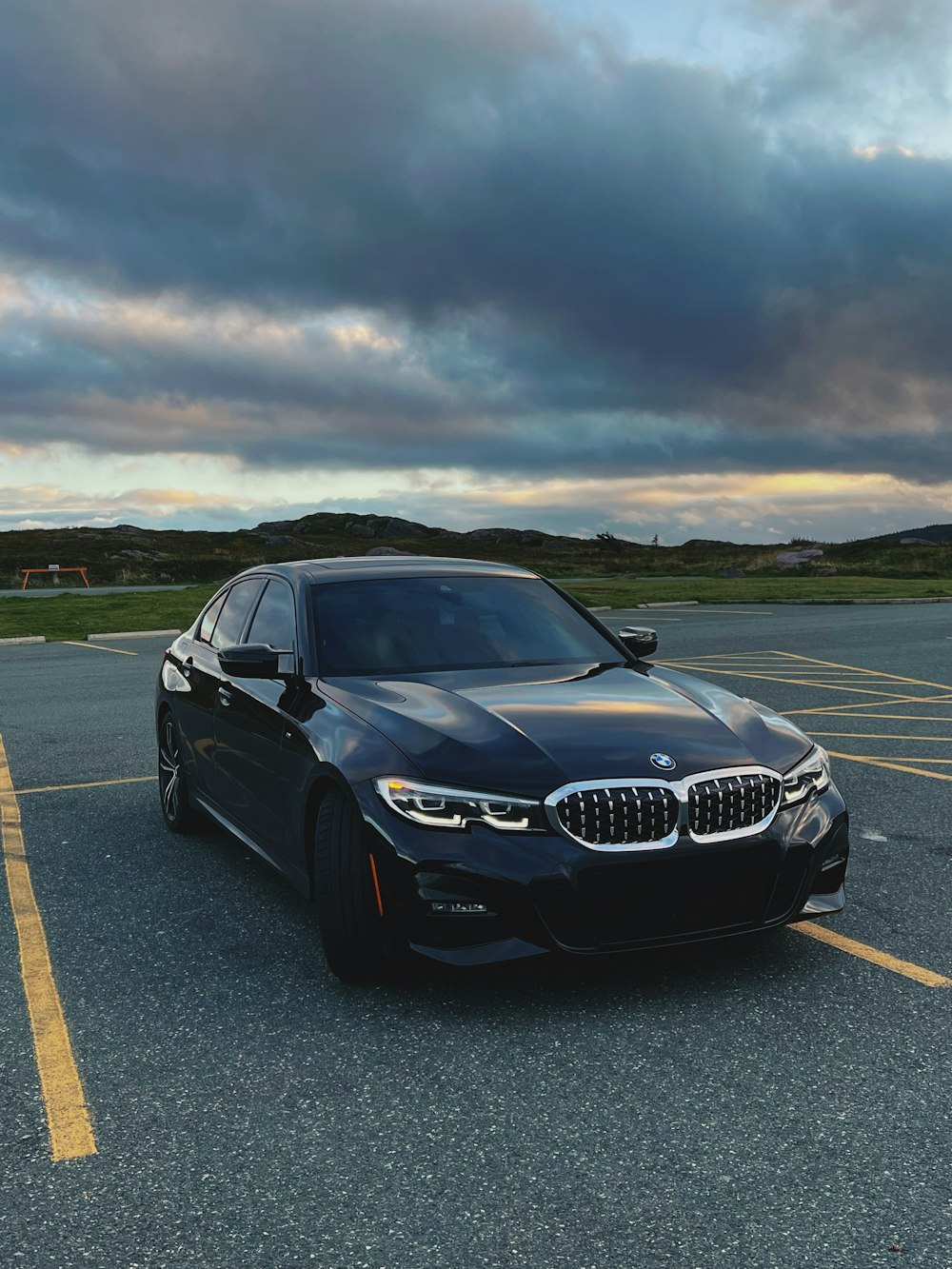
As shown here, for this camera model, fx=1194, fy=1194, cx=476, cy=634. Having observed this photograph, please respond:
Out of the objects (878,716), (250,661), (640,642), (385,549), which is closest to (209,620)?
(250,661)

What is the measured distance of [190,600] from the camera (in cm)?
2969

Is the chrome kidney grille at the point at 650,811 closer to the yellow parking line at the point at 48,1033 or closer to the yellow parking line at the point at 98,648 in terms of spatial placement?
the yellow parking line at the point at 48,1033

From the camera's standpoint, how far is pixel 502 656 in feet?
17.9

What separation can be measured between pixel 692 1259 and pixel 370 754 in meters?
2.05

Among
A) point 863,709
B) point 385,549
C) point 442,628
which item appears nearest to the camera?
point 442,628

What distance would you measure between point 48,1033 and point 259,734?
5.32ft

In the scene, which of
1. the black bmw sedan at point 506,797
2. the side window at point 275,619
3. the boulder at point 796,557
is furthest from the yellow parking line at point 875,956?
the boulder at point 796,557

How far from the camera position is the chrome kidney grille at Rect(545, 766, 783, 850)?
3929mm

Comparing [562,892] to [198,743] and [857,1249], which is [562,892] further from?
[198,743]

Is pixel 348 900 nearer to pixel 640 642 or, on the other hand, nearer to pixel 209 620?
pixel 640 642

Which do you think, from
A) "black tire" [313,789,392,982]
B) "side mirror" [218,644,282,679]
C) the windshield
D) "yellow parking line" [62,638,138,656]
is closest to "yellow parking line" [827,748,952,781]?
the windshield

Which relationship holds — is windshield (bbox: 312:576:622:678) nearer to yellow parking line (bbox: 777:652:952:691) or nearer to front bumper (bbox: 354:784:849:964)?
front bumper (bbox: 354:784:849:964)

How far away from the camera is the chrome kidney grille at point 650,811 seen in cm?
393

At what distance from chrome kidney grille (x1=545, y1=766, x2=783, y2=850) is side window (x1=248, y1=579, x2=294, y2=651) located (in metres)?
1.95
